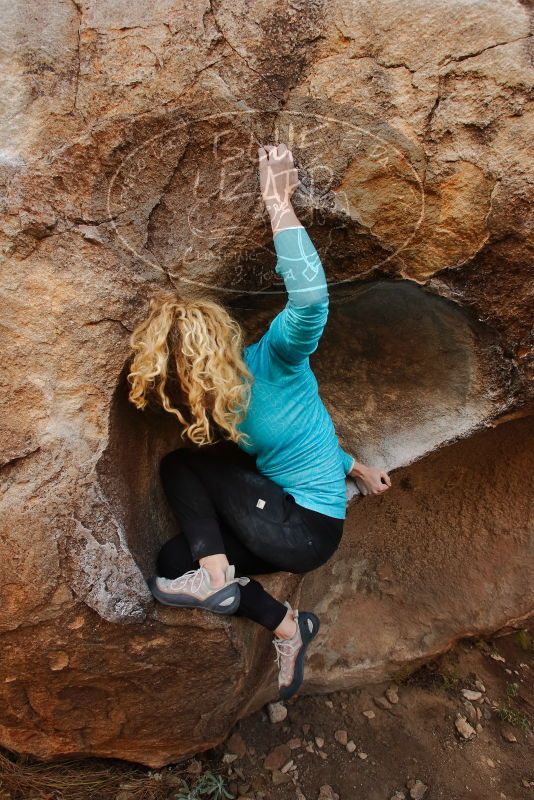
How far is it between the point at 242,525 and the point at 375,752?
1.07 m

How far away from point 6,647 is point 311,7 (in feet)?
4.79

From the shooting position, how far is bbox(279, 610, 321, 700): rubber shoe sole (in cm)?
160

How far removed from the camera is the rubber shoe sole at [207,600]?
1.39 metres

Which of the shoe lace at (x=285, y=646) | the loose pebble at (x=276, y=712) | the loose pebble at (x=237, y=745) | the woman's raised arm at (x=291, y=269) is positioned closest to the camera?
the woman's raised arm at (x=291, y=269)

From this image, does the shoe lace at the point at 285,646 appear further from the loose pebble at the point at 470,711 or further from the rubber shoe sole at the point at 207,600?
the loose pebble at the point at 470,711

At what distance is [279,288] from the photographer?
4.88ft

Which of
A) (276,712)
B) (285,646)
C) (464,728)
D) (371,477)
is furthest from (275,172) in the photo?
(464,728)

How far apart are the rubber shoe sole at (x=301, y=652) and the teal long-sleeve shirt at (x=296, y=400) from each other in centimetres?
34

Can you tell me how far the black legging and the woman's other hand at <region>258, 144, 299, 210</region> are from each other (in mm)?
615

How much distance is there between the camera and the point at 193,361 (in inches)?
48.6

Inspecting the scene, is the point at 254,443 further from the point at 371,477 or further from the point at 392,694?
the point at 392,694

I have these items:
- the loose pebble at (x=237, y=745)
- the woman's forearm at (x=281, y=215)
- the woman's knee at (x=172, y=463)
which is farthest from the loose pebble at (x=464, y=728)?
the woman's forearm at (x=281, y=215)

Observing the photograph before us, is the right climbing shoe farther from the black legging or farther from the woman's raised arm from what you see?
the woman's raised arm

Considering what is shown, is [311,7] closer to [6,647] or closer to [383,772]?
[6,647]
